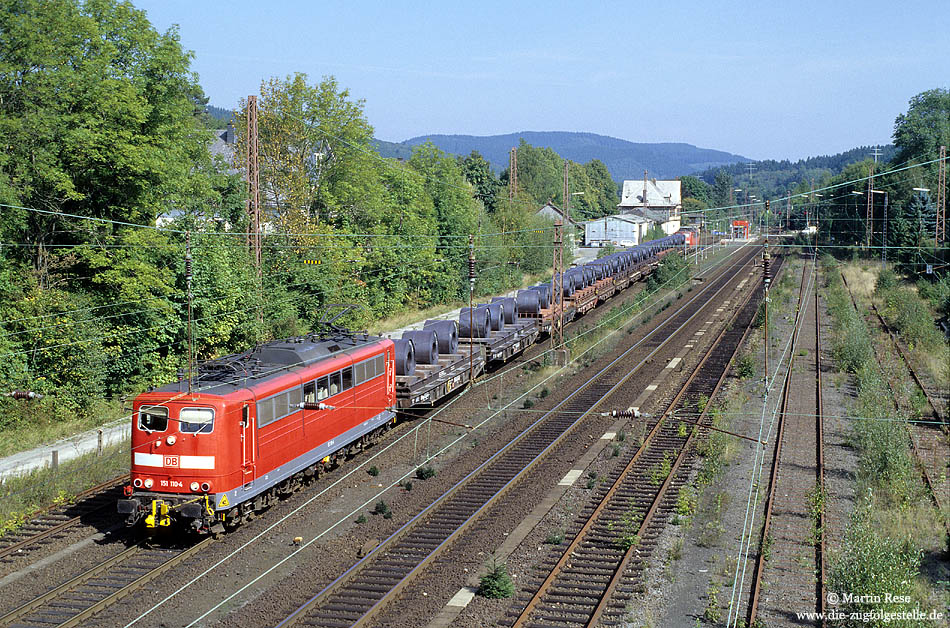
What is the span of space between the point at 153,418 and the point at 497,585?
7782 millimetres

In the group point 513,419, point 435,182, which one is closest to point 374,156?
point 435,182

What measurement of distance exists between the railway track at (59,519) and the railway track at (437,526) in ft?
22.8

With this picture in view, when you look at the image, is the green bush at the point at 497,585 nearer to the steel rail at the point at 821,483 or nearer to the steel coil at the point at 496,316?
the steel rail at the point at 821,483

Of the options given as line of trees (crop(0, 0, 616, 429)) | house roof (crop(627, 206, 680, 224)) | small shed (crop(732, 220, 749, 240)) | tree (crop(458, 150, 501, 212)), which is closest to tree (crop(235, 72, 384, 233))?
line of trees (crop(0, 0, 616, 429))

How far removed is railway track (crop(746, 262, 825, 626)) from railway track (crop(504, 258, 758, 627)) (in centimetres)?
216

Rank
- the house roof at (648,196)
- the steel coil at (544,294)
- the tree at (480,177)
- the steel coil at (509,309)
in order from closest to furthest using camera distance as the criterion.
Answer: the steel coil at (509,309) < the steel coil at (544,294) < the tree at (480,177) < the house roof at (648,196)

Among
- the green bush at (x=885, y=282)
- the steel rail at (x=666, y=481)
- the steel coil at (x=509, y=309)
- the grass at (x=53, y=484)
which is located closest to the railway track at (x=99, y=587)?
the grass at (x=53, y=484)

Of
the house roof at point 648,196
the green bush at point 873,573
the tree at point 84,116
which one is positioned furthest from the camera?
the house roof at point 648,196

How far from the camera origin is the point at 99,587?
14328 mm

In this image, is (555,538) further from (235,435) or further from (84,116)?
(84,116)

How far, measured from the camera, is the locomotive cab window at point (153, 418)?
1614 centimetres

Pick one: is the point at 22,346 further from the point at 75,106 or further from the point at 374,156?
the point at 374,156

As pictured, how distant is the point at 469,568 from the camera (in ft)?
49.8

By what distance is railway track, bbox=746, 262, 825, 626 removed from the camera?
45.3 ft
